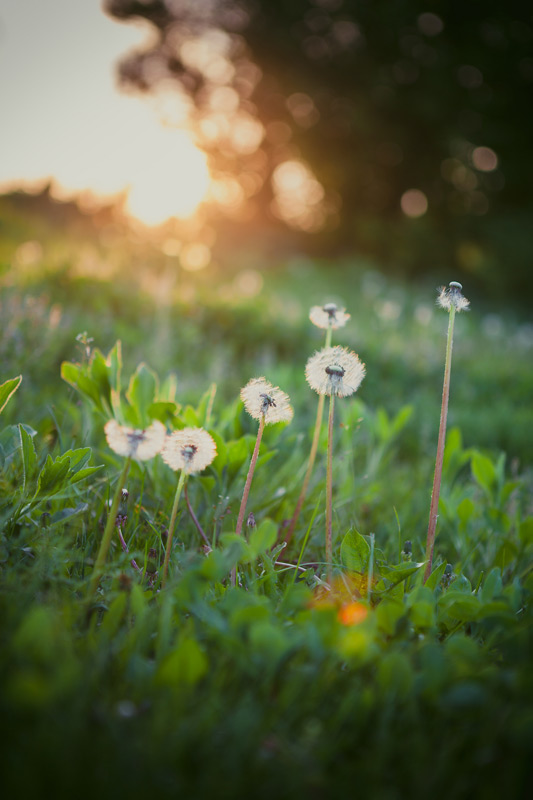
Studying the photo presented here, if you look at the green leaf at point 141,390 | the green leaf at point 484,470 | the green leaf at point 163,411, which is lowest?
the green leaf at point 484,470

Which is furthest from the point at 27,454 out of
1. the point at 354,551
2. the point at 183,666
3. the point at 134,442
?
the point at 354,551

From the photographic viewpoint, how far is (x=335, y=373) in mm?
1183

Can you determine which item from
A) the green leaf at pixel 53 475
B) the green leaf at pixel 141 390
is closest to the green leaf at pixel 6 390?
the green leaf at pixel 53 475

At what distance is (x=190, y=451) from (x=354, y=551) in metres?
0.49

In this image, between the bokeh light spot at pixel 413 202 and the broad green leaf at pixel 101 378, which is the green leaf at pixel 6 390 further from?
the bokeh light spot at pixel 413 202

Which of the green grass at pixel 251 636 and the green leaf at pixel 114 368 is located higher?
the green leaf at pixel 114 368

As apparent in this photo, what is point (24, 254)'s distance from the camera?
474 centimetres

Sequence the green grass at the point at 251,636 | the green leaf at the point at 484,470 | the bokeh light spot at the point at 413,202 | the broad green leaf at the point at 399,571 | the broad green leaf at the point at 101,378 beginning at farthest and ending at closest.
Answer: the bokeh light spot at the point at 413,202, the green leaf at the point at 484,470, the broad green leaf at the point at 101,378, the broad green leaf at the point at 399,571, the green grass at the point at 251,636

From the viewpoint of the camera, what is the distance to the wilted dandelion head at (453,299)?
1.18 meters

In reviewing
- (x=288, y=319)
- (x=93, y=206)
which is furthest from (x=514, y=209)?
(x=288, y=319)

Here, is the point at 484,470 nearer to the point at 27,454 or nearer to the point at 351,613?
the point at 351,613

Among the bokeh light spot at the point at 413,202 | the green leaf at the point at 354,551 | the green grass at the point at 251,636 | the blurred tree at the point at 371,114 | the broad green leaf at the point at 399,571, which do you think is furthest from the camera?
the bokeh light spot at the point at 413,202

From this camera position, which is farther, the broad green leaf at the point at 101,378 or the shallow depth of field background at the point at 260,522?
the broad green leaf at the point at 101,378

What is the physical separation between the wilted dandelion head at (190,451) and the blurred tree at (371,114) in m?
13.4
